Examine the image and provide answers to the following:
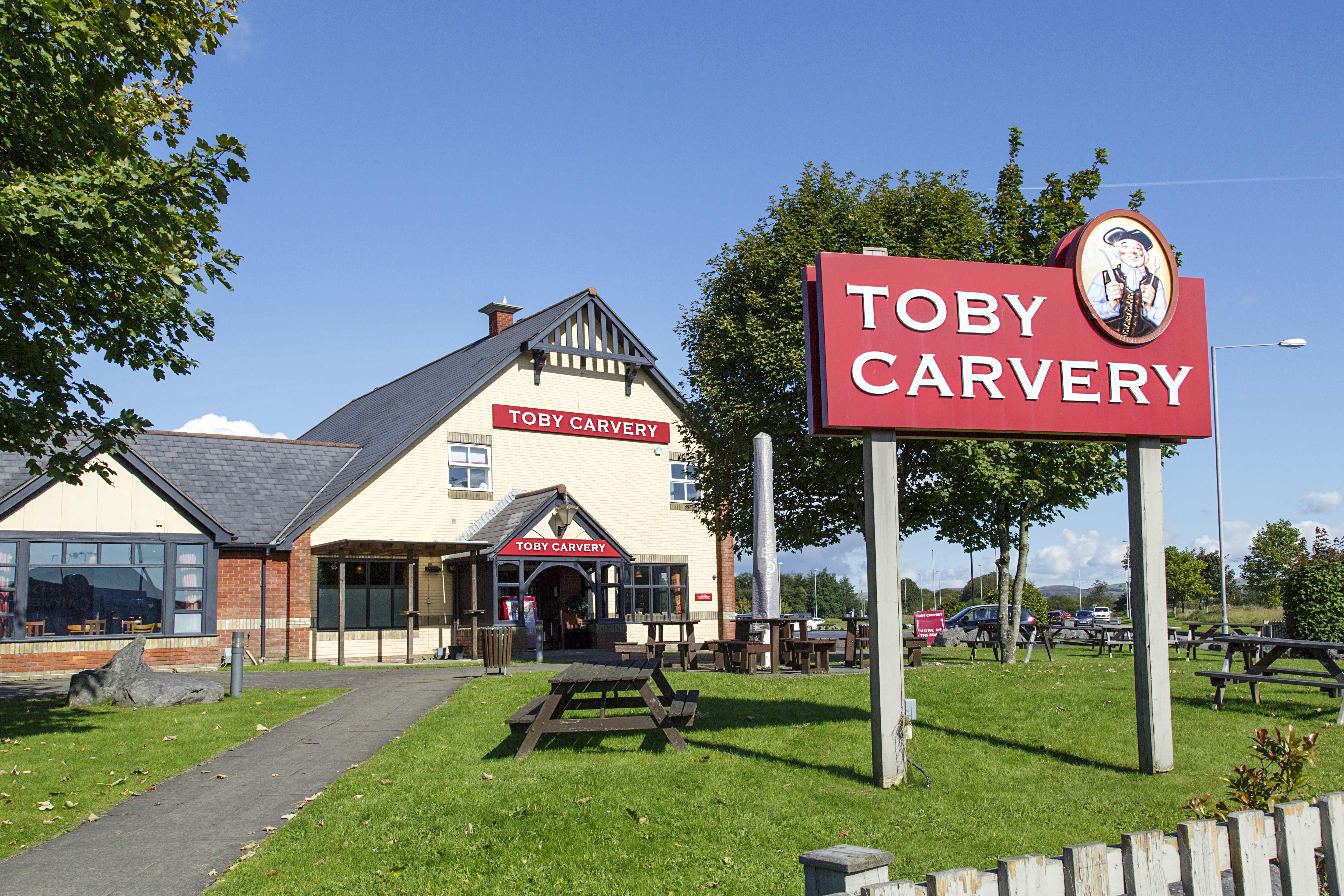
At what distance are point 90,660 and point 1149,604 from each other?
2024 cm

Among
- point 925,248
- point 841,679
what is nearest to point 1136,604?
point 841,679

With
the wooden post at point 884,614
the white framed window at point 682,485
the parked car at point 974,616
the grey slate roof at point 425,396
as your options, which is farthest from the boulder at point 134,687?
the parked car at point 974,616

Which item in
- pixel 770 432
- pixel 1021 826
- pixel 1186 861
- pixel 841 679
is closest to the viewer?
pixel 1186 861

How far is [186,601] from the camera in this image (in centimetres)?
2167

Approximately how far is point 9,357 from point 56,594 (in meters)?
11.2

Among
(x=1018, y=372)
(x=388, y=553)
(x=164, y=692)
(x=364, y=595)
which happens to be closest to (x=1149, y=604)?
(x=1018, y=372)

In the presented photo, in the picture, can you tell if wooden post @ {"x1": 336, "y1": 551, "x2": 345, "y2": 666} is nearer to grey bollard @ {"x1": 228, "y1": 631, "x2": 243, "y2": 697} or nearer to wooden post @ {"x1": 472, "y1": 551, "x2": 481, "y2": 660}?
wooden post @ {"x1": 472, "y1": 551, "x2": 481, "y2": 660}

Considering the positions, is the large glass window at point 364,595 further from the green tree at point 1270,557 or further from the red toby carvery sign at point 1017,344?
the green tree at point 1270,557

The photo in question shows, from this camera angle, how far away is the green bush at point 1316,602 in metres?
20.8

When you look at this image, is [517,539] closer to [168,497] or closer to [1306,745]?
[168,497]

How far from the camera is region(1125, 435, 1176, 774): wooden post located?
28.1 ft

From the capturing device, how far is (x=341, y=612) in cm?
2278

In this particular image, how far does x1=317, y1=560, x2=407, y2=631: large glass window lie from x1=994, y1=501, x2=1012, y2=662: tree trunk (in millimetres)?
13986

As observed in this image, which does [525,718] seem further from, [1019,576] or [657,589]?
[657,589]
